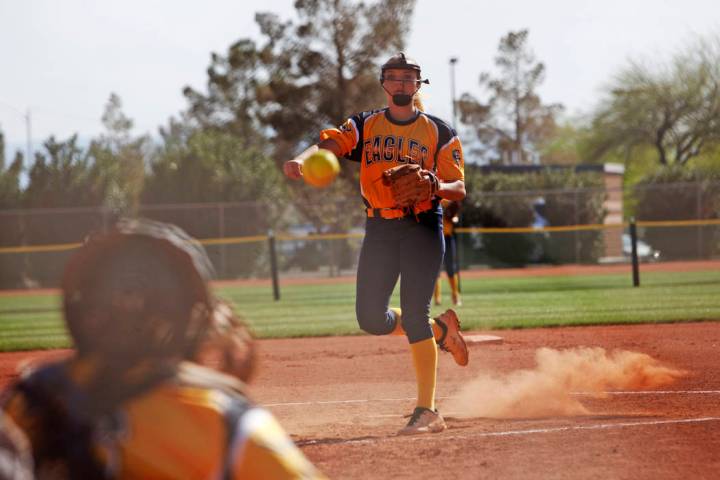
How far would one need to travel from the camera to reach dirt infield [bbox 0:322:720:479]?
495 cm

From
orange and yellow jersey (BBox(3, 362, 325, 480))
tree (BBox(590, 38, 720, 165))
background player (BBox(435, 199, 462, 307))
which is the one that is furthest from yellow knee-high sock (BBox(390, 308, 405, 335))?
tree (BBox(590, 38, 720, 165))

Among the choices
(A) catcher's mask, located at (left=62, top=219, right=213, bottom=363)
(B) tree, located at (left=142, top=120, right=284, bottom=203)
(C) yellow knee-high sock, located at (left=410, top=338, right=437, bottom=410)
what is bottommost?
(C) yellow knee-high sock, located at (left=410, top=338, right=437, bottom=410)

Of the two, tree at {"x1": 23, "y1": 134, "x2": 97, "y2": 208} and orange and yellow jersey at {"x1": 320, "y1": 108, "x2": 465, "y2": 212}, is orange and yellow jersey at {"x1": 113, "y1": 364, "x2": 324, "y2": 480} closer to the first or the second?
orange and yellow jersey at {"x1": 320, "y1": 108, "x2": 465, "y2": 212}

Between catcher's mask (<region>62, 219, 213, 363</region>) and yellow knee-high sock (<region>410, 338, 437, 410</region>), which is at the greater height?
catcher's mask (<region>62, 219, 213, 363</region>)

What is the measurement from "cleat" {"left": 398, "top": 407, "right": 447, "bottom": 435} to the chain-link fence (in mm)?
23784

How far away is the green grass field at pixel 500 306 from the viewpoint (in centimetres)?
1352

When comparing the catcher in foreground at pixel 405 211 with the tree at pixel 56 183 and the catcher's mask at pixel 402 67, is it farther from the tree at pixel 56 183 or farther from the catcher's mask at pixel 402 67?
the tree at pixel 56 183

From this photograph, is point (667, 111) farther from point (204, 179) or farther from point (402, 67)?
point (402, 67)

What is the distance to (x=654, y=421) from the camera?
20.2 ft

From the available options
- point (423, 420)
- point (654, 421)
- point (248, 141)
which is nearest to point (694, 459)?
point (654, 421)

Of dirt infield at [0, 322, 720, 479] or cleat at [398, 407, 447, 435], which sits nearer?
dirt infield at [0, 322, 720, 479]

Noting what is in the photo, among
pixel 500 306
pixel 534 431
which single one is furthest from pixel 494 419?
pixel 500 306

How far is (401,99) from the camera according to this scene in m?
6.11

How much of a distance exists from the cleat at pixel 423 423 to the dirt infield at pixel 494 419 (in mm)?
76
